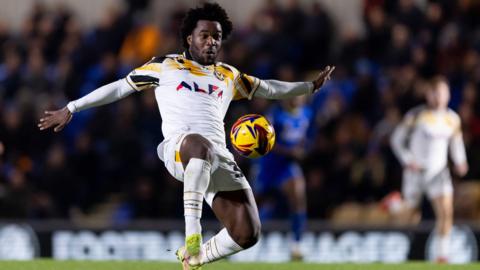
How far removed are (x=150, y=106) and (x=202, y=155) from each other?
28.5 ft

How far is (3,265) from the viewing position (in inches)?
433

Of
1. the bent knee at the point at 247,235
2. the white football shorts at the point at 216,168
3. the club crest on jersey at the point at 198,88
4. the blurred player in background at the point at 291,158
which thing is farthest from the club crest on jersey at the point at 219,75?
the blurred player in background at the point at 291,158

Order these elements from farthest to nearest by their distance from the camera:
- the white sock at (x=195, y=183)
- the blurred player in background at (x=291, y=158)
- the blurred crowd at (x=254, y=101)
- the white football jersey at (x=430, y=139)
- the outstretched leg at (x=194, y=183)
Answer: the blurred crowd at (x=254, y=101) < the white football jersey at (x=430, y=139) < the blurred player in background at (x=291, y=158) < the white sock at (x=195, y=183) < the outstretched leg at (x=194, y=183)

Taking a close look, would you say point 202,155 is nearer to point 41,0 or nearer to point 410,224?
point 410,224

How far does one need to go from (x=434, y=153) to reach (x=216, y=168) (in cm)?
617

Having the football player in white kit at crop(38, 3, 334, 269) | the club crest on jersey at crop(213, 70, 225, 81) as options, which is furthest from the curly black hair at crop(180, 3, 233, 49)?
the club crest on jersey at crop(213, 70, 225, 81)

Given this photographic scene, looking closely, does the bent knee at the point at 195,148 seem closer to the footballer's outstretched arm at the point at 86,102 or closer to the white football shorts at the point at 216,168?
the white football shorts at the point at 216,168

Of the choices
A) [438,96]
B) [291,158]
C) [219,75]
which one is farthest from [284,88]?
[438,96]

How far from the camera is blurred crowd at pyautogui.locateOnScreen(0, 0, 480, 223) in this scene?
15906 mm

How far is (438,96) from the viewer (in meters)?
14.1

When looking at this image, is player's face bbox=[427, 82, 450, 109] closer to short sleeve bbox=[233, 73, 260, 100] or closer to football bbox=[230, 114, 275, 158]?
short sleeve bbox=[233, 73, 260, 100]

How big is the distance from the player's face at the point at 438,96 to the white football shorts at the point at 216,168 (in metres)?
5.43

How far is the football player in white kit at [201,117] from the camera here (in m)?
8.70

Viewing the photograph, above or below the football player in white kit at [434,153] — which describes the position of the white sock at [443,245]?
below
